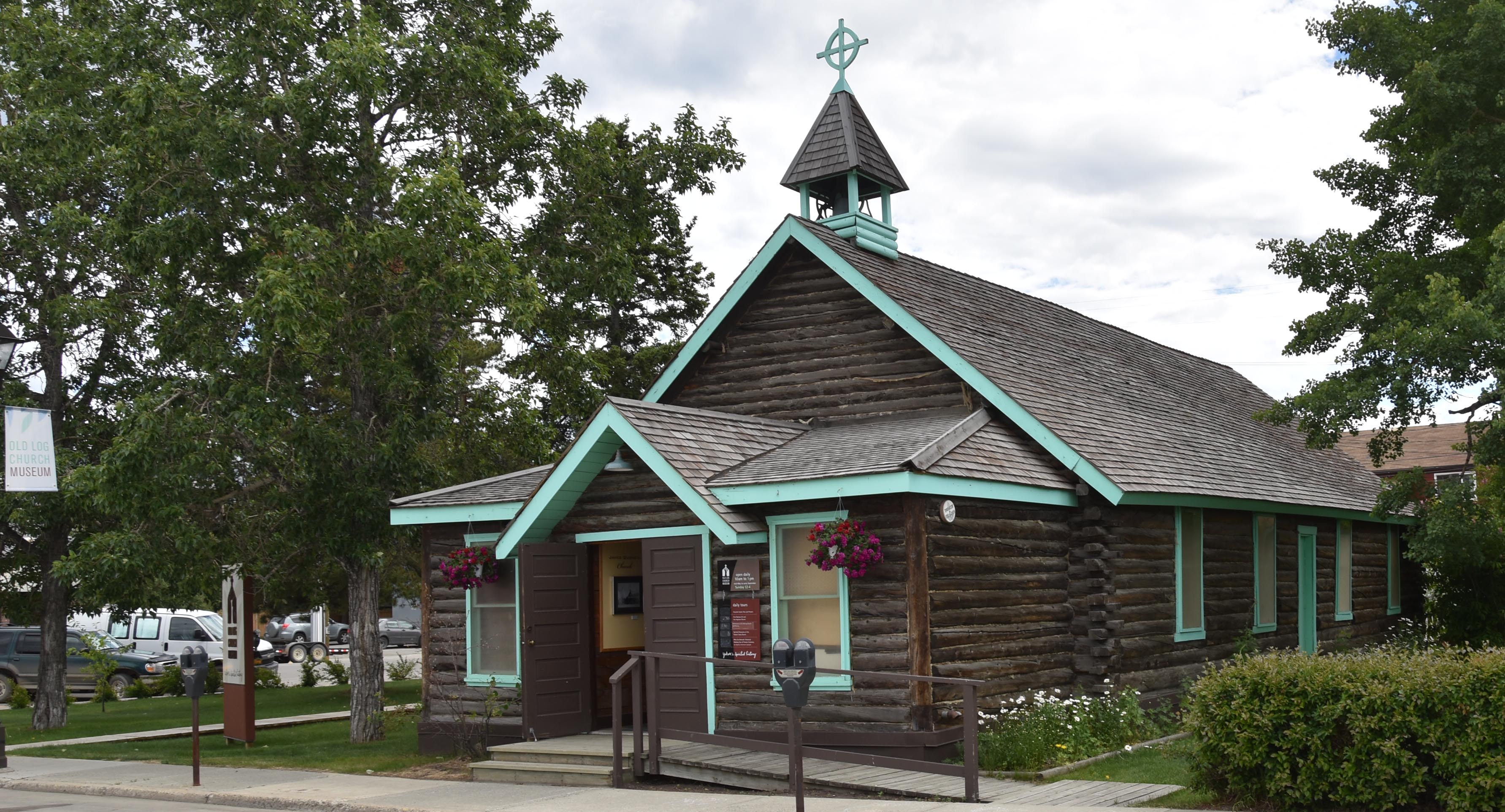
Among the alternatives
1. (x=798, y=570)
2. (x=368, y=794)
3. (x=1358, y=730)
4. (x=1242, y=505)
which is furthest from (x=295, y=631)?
(x=1358, y=730)

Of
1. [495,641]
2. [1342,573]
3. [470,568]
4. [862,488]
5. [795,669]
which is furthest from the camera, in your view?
[1342,573]

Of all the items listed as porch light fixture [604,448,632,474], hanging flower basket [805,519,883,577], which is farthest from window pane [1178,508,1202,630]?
porch light fixture [604,448,632,474]

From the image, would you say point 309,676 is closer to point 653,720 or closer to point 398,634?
point 653,720

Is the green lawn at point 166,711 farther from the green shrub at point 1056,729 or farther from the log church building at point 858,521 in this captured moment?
the green shrub at point 1056,729

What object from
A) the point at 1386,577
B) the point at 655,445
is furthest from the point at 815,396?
the point at 1386,577

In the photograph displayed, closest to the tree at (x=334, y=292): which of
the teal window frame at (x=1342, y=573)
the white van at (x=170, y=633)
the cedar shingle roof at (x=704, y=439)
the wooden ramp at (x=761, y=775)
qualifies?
the cedar shingle roof at (x=704, y=439)

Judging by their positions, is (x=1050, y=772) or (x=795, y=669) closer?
Result: (x=795, y=669)

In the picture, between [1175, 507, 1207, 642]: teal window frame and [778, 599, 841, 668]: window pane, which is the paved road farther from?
[778, 599, 841, 668]: window pane

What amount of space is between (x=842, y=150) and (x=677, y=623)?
23.6 feet

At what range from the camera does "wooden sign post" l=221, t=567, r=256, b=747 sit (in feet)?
55.1

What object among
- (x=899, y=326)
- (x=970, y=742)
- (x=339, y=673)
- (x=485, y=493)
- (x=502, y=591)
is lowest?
(x=339, y=673)

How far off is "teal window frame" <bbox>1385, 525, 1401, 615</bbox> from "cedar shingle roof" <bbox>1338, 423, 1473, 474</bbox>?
62.9 ft

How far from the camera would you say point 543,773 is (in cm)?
1295

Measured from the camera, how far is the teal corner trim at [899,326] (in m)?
14.4
